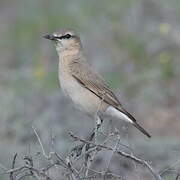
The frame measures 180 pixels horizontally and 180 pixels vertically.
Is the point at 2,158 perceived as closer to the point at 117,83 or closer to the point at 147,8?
the point at 117,83

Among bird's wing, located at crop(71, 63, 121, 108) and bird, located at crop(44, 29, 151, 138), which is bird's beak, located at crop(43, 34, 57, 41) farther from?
bird's wing, located at crop(71, 63, 121, 108)

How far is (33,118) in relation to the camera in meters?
11.6

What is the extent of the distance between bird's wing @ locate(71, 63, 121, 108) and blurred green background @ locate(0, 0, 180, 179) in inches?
38.5

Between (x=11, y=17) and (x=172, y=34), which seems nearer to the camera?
(x=172, y=34)

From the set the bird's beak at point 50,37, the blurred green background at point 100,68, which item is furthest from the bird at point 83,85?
the blurred green background at point 100,68

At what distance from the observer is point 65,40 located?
8.52 m

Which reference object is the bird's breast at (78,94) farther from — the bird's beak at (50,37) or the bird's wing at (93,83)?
the bird's beak at (50,37)

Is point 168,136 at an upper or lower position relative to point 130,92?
lower

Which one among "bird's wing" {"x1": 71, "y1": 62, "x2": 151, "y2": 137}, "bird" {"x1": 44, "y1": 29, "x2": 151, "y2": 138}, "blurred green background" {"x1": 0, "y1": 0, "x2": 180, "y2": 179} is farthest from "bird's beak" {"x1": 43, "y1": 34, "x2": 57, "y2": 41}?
"blurred green background" {"x1": 0, "y1": 0, "x2": 180, "y2": 179}

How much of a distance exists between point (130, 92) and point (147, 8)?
9.94ft

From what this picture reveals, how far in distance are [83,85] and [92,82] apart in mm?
97

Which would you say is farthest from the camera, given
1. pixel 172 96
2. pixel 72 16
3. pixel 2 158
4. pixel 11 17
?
pixel 11 17

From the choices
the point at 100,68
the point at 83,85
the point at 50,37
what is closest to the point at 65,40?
the point at 50,37

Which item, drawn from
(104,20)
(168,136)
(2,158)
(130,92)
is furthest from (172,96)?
(2,158)
